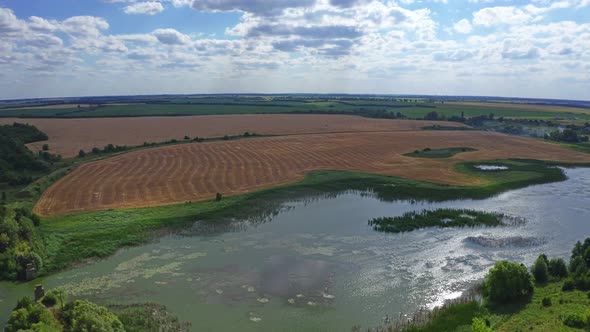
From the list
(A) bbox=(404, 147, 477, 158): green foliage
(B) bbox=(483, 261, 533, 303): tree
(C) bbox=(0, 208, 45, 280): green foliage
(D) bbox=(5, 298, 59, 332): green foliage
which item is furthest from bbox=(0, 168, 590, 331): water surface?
(A) bbox=(404, 147, 477, 158): green foliage

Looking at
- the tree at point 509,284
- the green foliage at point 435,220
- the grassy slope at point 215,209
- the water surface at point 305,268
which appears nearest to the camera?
the tree at point 509,284

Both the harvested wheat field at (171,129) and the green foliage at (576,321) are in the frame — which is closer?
the green foliage at (576,321)

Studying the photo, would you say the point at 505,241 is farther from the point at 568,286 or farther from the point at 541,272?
the point at 568,286

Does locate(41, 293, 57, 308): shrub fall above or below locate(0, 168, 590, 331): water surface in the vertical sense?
above

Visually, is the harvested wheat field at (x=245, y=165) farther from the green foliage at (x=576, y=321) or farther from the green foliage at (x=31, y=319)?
the green foliage at (x=576, y=321)

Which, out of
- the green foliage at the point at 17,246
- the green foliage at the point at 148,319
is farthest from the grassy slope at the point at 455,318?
the green foliage at the point at 17,246

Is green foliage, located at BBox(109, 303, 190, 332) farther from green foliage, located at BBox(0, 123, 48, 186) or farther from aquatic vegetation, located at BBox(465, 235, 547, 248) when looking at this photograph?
green foliage, located at BBox(0, 123, 48, 186)

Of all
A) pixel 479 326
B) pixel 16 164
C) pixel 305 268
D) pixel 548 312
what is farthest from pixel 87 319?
pixel 16 164
